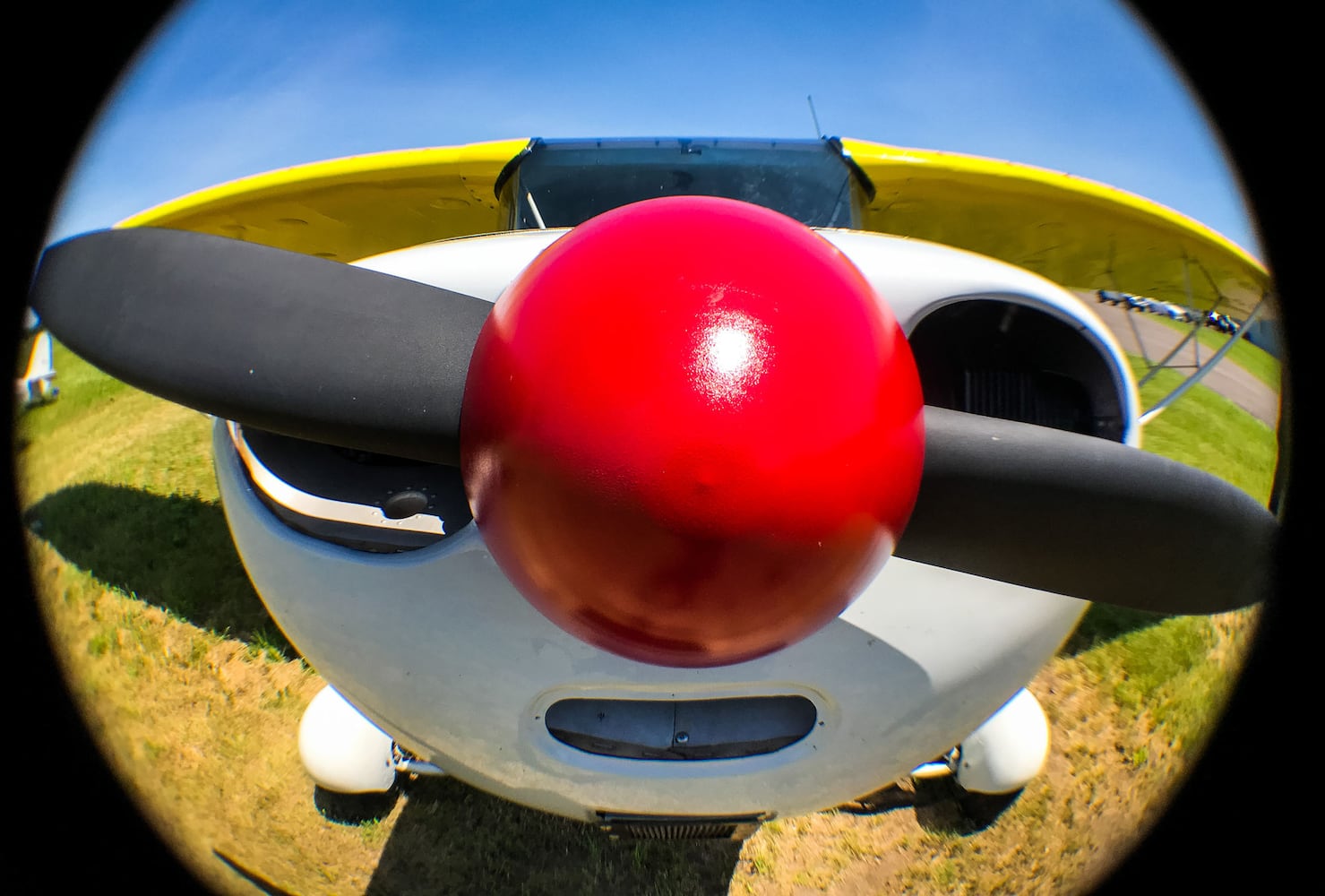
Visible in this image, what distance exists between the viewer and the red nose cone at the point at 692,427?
0.57 metres

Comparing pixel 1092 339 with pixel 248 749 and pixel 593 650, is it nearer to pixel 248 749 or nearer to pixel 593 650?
pixel 593 650

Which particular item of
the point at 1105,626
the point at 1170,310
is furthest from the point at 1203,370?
the point at 1105,626

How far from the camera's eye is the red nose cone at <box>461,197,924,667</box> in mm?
574

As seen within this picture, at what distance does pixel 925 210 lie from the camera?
3.20 m

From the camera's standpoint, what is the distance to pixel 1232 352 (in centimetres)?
165

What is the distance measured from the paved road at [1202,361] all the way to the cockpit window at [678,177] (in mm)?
788

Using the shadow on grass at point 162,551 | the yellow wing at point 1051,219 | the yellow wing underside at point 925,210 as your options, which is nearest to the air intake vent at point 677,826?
the shadow on grass at point 162,551

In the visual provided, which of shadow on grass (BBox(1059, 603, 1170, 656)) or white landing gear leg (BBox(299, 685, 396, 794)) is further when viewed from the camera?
shadow on grass (BBox(1059, 603, 1170, 656))

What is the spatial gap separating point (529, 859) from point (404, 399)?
1346 mm

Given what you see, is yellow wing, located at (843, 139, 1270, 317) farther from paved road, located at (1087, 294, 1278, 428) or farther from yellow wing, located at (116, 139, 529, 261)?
yellow wing, located at (116, 139, 529, 261)

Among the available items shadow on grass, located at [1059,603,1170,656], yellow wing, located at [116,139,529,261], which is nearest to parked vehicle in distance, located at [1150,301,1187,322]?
shadow on grass, located at [1059,603,1170,656]

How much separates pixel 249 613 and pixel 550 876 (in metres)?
1.27

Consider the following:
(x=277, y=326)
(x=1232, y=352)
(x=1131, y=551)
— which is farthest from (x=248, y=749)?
(x=1232, y=352)

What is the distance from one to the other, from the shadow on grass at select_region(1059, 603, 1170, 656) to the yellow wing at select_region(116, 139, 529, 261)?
9.20ft
